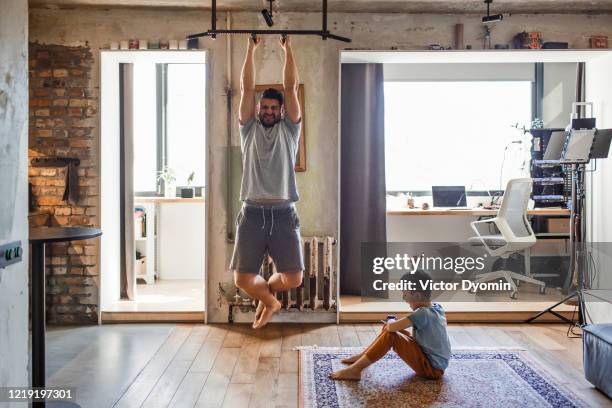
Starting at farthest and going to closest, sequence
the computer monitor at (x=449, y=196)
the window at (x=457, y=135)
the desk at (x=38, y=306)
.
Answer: the window at (x=457, y=135), the computer monitor at (x=449, y=196), the desk at (x=38, y=306)

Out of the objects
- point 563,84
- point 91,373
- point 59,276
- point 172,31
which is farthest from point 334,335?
point 563,84

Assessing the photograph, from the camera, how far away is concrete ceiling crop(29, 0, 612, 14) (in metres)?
4.95

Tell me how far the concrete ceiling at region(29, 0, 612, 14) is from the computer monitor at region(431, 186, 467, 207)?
7.20 feet

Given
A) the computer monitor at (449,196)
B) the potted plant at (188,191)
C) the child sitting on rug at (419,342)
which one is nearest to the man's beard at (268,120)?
the child sitting on rug at (419,342)

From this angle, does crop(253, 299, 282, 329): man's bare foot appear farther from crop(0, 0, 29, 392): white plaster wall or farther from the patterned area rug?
crop(0, 0, 29, 392): white plaster wall

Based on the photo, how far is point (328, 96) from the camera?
5.22 metres

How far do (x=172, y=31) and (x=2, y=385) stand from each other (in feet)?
12.3

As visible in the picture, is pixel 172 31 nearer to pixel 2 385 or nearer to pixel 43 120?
pixel 43 120

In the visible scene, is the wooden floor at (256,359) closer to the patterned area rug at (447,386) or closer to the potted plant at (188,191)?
the patterned area rug at (447,386)

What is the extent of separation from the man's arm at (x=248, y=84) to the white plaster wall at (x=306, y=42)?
3.82ft

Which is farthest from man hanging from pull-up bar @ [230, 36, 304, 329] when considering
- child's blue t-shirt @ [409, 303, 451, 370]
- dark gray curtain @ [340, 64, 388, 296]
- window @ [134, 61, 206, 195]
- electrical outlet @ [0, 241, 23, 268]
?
window @ [134, 61, 206, 195]

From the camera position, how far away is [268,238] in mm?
4133

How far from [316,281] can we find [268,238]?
1.19m

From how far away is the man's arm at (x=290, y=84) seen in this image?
12.1 ft
